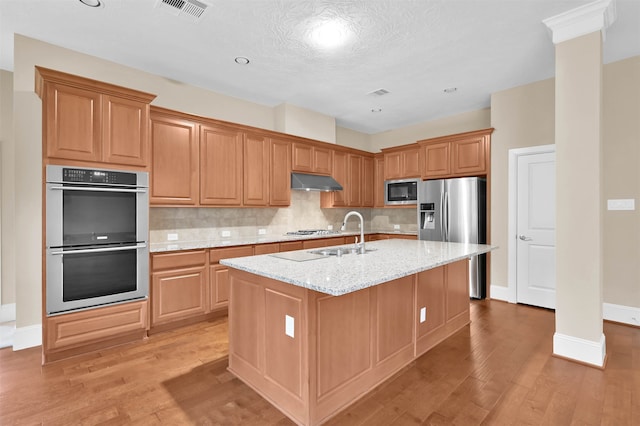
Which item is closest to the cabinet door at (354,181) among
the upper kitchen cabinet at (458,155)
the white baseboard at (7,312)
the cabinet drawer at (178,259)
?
the upper kitchen cabinet at (458,155)

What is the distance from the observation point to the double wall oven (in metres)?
2.53

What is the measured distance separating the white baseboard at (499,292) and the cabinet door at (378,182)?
7.99 feet

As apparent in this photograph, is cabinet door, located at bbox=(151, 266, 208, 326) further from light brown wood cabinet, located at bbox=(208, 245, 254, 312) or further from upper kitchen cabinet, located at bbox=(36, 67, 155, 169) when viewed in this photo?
upper kitchen cabinet, located at bbox=(36, 67, 155, 169)

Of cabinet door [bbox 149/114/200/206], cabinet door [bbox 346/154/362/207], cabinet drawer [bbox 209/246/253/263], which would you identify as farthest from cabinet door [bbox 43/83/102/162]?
cabinet door [bbox 346/154/362/207]

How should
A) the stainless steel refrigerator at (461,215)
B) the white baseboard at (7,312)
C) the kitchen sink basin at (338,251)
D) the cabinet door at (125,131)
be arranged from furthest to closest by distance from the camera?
the stainless steel refrigerator at (461,215) < the white baseboard at (7,312) < the cabinet door at (125,131) < the kitchen sink basin at (338,251)

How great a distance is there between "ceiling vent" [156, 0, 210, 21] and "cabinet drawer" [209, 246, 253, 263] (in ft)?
7.59

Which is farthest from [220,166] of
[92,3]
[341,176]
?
[341,176]

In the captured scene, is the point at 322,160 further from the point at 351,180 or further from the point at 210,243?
the point at 210,243

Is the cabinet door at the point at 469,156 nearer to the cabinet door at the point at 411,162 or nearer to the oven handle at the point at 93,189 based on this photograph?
the cabinet door at the point at 411,162

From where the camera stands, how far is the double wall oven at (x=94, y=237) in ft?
8.30

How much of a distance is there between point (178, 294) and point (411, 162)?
13.9 ft

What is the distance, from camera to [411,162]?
5.45m

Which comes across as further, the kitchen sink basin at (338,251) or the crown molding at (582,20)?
the kitchen sink basin at (338,251)

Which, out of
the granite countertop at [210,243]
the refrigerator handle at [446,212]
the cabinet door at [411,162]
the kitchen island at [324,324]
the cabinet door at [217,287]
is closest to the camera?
the kitchen island at [324,324]
